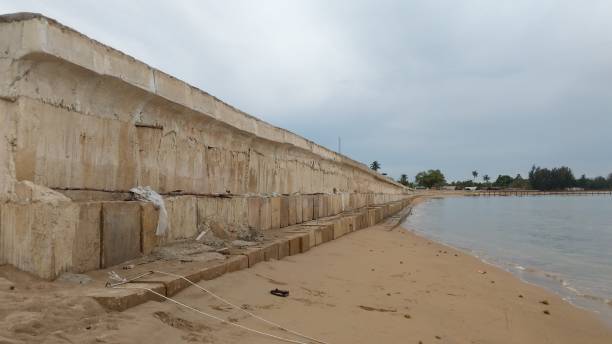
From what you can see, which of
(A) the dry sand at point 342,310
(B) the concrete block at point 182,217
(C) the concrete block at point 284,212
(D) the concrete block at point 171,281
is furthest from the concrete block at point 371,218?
(D) the concrete block at point 171,281

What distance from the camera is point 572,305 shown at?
7.47 meters

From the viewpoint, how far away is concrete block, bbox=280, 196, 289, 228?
9000 millimetres

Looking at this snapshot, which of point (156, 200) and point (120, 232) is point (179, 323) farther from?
point (156, 200)

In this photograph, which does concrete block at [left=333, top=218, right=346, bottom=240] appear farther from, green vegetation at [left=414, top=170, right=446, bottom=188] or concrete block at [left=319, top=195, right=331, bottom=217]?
green vegetation at [left=414, top=170, right=446, bottom=188]

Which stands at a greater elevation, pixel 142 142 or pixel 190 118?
pixel 190 118

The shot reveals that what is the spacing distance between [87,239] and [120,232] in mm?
443

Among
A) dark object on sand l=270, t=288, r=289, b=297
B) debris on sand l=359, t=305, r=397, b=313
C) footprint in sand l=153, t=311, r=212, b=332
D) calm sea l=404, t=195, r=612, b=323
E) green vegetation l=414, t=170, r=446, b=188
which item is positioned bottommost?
calm sea l=404, t=195, r=612, b=323

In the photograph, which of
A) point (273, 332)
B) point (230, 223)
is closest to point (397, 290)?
point (230, 223)

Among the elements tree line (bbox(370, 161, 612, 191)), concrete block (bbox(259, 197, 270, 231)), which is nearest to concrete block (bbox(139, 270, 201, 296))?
concrete block (bbox(259, 197, 270, 231))

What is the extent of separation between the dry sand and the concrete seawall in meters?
0.55

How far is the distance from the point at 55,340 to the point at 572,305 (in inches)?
303

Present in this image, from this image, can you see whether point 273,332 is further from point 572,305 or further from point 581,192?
point 581,192

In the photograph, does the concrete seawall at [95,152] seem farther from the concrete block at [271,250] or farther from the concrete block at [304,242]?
the concrete block at [304,242]

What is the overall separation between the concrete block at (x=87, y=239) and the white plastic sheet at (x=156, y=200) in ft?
2.59
